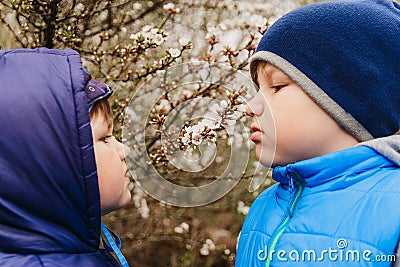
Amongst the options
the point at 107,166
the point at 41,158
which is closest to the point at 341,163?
the point at 107,166

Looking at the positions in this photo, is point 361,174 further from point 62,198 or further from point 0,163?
point 0,163

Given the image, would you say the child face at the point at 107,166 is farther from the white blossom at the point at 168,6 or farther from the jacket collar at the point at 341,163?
the white blossom at the point at 168,6

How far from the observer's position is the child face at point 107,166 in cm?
122

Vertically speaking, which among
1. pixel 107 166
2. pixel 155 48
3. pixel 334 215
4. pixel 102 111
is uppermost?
pixel 102 111

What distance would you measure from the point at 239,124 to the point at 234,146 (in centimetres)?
14

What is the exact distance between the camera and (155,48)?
265 centimetres

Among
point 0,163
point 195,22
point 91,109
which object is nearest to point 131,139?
point 91,109

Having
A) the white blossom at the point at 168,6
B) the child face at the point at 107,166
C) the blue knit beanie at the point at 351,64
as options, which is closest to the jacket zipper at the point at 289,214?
the blue knit beanie at the point at 351,64

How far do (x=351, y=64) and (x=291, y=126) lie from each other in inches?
8.3

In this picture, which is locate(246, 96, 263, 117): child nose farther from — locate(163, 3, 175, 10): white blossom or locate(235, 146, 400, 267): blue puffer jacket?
locate(163, 3, 175, 10): white blossom

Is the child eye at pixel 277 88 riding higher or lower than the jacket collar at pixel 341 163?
higher

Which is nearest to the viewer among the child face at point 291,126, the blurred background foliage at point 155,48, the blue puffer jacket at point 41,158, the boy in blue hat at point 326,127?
the blue puffer jacket at point 41,158

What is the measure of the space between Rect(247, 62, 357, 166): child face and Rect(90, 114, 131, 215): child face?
14.7 inches

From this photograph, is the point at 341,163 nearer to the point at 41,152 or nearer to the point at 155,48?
the point at 41,152
